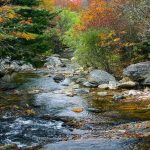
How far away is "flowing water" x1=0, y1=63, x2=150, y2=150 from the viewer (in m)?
10.9

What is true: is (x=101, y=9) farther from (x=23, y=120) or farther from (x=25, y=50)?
(x=23, y=120)

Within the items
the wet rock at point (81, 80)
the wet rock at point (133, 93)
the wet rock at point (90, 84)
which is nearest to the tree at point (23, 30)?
the wet rock at point (81, 80)

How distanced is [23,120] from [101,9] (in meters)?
18.8

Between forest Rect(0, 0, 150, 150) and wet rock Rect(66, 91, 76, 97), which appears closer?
forest Rect(0, 0, 150, 150)

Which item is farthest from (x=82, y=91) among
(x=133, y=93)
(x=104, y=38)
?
(x=104, y=38)

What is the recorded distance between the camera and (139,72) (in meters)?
22.0

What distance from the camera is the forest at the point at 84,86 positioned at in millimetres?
12289

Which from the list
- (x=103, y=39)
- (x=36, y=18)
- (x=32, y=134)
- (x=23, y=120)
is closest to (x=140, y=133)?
(x=32, y=134)

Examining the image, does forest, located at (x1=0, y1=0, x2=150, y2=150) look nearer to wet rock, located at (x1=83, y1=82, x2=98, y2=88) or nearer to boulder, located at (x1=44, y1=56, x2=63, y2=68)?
wet rock, located at (x1=83, y1=82, x2=98, y2=88)

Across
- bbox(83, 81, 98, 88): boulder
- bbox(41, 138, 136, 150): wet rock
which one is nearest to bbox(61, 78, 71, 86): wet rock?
bbox(83, 81, 98, 88): boulder

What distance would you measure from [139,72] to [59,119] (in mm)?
8469

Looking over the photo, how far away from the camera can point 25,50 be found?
74.3ft

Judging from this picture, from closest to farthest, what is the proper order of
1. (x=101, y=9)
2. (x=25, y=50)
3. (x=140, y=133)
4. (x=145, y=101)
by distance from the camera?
(x=140, y=133) → (x=145, y=101) → (x=25, y=50) → (x=101, y=9)

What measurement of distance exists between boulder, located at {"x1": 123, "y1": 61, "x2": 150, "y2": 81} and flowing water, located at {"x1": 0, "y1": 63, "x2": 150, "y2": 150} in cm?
324
